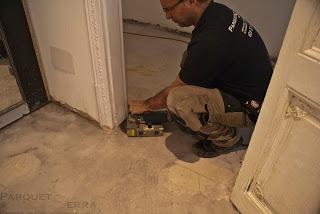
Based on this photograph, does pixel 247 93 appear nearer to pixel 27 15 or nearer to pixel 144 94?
pixel 144 94

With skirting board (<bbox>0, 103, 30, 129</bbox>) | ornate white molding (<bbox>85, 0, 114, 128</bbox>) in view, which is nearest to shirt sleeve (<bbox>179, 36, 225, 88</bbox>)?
ornate white molding (<bbox>85, 0, 114, 128</bbox>)

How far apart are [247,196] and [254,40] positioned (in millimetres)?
742

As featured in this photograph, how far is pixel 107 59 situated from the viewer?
4.45ft

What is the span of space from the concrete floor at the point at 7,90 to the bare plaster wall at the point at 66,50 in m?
0.28

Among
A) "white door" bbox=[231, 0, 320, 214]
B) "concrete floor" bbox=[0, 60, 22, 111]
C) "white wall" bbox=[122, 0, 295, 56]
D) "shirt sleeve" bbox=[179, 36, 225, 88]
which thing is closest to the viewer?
"white door" bbox=[231, 0, 320, 214]

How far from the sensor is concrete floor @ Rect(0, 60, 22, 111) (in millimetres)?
1773

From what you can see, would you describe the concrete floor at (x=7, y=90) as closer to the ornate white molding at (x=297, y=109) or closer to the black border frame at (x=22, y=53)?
the black border frame at (x=22, y=53)

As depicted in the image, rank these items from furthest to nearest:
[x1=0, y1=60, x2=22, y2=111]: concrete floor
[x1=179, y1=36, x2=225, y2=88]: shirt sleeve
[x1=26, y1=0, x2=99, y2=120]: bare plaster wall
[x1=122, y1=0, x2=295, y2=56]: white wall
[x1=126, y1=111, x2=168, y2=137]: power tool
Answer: [x1=122, y1=0, x2=295, y2=56]: white wall → [x1=0, y1=60, x2=22, y2=111]: concrete floor → [x1=126, y1=111, x2=168, y2=137]: power tool → [x1=26, y1=0, x2=99, y2=120]: bare plaster wall → [x1=179, y1=36, x2=225, y2=88]: shirt sleeve

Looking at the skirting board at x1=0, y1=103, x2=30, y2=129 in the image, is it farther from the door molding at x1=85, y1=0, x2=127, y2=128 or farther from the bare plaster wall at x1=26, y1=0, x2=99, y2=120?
the door molding at x1=85, y1=0, x2=127, y2=128

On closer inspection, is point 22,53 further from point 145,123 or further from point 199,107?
point 199,107

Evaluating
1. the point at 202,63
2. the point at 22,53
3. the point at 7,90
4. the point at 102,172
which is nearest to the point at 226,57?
the point at 202,63

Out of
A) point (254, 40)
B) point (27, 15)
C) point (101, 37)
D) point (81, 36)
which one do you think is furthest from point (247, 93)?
point (27, 15)

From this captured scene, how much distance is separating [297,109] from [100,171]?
1.02 meters

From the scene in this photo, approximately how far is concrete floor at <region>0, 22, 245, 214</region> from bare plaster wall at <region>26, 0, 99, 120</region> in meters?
0.18
